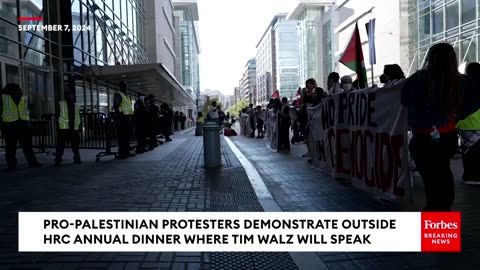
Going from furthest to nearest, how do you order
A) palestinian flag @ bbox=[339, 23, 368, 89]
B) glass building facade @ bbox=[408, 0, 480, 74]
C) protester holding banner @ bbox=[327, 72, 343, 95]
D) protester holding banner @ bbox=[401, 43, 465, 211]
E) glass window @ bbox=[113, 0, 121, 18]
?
glass window @ bbox=[113, 0, 121, 18]
glass building facade @ bbox=[408, 0, 480, 74]
protester holding banner @ bbox=[327, 72, 343, 95]
palestinian flag @ bbox=[339, 23, 368, 89]
protester holding banner @ bbox=[401, 43, 465, 211]

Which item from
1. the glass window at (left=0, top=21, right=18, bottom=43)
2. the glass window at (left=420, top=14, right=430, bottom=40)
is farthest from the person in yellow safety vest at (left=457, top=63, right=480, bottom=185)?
the glass window at (left=420, top=14, right=430, bottom=40)

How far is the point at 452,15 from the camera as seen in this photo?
27.6 metres

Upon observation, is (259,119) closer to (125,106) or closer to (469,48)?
(125,106)

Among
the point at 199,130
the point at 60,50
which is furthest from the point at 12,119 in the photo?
the point at 199,130

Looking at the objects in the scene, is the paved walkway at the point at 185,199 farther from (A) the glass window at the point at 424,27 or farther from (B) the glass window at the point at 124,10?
(A) the glass window at the point at 424,27

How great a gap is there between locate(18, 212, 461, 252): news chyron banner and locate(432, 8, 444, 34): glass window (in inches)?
1113

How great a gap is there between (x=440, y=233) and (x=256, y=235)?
1.65 meters

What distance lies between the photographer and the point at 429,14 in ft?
102

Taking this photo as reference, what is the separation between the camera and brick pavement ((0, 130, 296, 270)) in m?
3.81

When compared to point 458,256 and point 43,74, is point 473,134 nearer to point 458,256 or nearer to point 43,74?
point 458,256

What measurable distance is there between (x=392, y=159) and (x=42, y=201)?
15.2 feet

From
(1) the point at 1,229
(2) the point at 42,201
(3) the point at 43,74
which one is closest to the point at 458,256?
(1) the point at 1,229

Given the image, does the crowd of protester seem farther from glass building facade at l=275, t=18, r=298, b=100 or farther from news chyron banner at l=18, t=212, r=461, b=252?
glass building facade at l=275, t=18, r=298, b=100

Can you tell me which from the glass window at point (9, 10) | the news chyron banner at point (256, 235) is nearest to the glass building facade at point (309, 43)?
the glass window at point (9, 10)
